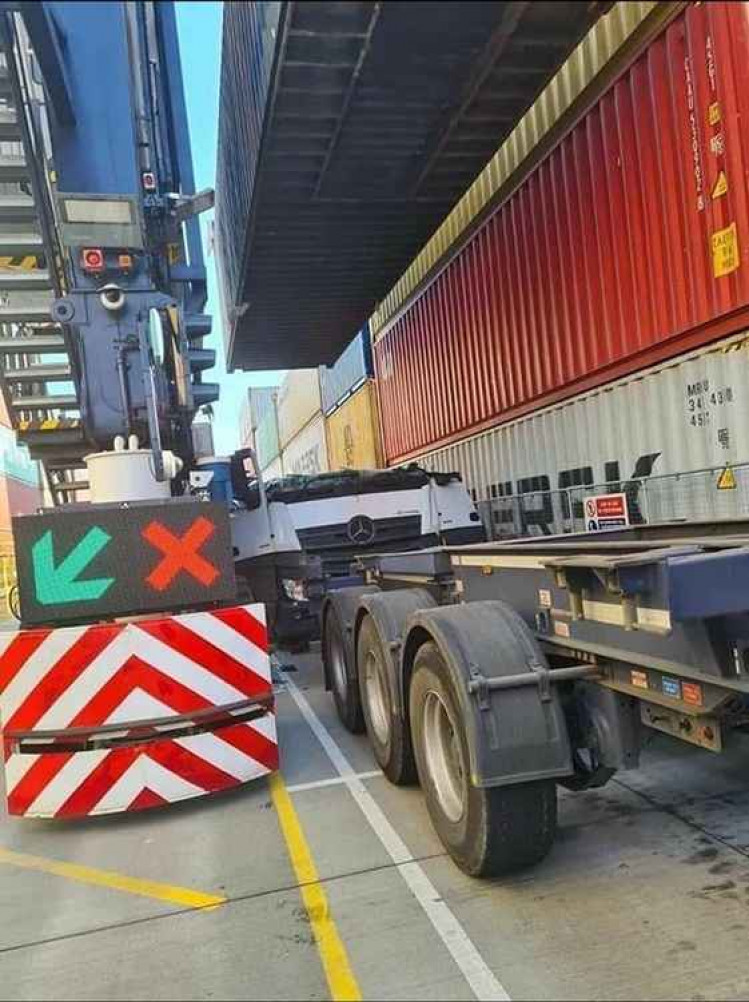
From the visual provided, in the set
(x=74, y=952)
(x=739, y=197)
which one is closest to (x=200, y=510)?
(x=74, y=952)

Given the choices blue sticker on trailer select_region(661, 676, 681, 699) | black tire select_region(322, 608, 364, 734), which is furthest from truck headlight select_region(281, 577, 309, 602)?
blue sticker on trailer select_region(661, 676, 681, 699)

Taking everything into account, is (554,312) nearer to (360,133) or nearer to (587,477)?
(587,477)

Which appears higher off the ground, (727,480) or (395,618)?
(727,480)

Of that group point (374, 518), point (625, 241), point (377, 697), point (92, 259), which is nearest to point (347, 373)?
point (374, 518)

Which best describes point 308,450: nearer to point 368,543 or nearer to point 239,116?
point 368,543

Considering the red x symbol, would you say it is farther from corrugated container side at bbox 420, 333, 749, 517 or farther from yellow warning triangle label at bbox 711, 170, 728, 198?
yellow warning triangle label at bbox 711, 170, 728, 198

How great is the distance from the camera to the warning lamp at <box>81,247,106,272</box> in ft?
17.6

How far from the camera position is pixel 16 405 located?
6801mm

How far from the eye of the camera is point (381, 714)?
5.30 m

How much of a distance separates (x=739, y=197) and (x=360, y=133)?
14.3 feet

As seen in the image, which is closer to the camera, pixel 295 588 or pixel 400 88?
pixel 400 88

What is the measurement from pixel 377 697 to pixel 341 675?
104 centimetres

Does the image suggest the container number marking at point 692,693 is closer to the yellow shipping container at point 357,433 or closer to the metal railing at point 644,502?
the metal railing at point 644,502

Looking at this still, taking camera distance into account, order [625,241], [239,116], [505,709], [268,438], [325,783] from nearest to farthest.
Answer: [505,709] < [325,783] < [239,116] < [625,241] < [268,438]
